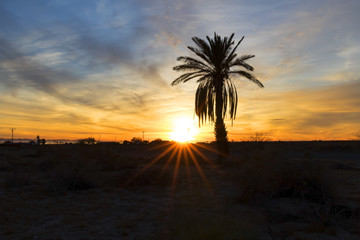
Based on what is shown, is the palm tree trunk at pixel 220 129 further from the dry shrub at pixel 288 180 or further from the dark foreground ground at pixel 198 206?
the dry shrub at pixel 288 180

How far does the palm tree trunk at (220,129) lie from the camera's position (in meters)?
20.2

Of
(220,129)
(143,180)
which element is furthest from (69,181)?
(220,129)

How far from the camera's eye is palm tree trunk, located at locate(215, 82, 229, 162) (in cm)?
2016

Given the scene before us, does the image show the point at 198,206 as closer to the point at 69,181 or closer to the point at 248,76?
the point at 69,181

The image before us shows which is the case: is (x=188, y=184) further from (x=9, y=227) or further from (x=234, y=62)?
(x=234, y=62)

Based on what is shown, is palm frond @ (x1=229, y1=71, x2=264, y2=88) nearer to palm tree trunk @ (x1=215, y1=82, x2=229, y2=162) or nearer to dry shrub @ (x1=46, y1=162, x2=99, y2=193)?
palm tree trunk @ (x1=215, y1=82, x2=229, y2=162)

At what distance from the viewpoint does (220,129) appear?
2058cm

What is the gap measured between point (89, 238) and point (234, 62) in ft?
54.4

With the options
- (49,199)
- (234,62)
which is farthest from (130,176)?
(234,62)

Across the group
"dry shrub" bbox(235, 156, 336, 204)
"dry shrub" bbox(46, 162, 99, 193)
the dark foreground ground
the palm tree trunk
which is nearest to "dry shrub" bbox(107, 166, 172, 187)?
the dark foreground ground

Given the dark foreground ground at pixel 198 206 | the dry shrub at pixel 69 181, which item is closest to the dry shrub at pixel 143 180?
the dark foreground ground at pixel 198 206

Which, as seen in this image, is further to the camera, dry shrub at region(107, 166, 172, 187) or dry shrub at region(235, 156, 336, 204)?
dry shrub at region(107, 166, 172, 187)

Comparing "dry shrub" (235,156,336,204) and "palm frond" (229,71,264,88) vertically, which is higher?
"palm frond" (229,71,264,88)

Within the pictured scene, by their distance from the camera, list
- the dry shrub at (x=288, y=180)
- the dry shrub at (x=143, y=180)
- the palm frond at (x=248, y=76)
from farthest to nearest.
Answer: the palm frond at (x=248, y=76), the dry shrub at (x=143, y=180), the dry shrub at (x=288, y=180)
